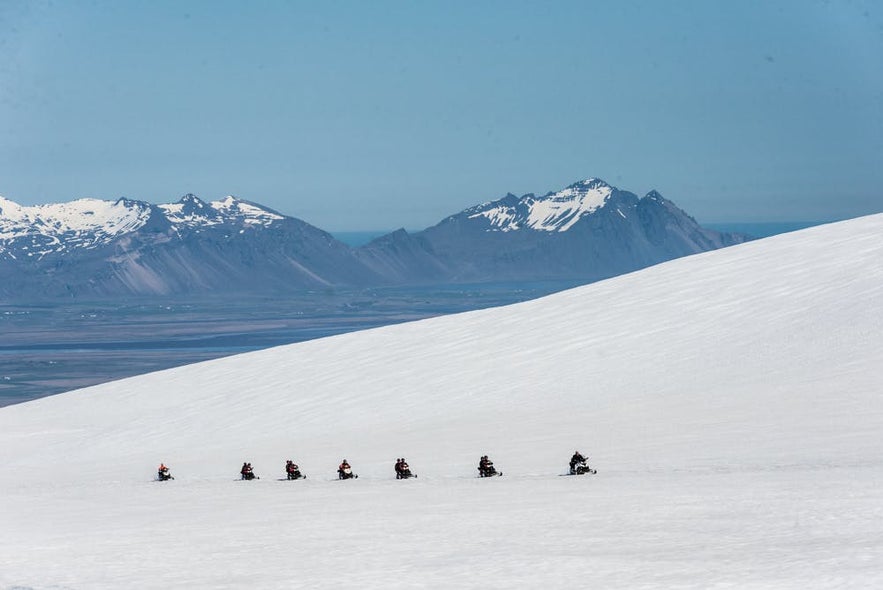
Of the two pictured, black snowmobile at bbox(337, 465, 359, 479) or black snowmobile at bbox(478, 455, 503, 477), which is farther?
black snowmobile at bbox(337, 465, 359, 479)

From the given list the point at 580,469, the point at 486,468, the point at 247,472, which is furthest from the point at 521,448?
the point at 247,472

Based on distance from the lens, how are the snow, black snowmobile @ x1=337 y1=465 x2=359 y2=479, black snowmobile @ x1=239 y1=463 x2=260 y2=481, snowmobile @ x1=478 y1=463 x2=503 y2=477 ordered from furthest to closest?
black snowmobile @ x1=239 y1=463 x2=260 y2=481 → black snowmobile @ x1=337 y1=465 x2=359 y2=479 → snowmobile @ x1=478 y1=463 x2=503 y2=477 → the snow

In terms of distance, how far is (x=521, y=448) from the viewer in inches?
1070

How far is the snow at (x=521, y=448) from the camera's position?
587 inches

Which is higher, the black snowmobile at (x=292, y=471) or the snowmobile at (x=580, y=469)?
the black snowmobile at (x=292, y=471)

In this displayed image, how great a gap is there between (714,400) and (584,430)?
3431 millimetres

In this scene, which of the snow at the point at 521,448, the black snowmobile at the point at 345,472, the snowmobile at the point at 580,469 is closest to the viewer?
the snow at the point at 521,448

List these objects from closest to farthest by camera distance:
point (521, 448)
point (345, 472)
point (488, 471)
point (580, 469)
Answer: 1. point (580, 469)
2. point (488, 471)
3. point (345, 472)
4. point (521, 448)

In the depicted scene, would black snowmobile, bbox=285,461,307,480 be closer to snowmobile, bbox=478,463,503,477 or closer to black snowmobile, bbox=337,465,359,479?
black snowmobile, bbox=337,465,359,479

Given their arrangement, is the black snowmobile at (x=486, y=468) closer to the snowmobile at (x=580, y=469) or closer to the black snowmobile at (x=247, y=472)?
the snowmobile at (x=580, y=469)

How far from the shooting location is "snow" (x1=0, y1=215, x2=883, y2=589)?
14920mm

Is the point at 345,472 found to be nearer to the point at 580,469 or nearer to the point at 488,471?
the point at 488,471

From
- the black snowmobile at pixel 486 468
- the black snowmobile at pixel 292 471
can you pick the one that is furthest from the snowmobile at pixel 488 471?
the black snowmobile at pixel 292 471

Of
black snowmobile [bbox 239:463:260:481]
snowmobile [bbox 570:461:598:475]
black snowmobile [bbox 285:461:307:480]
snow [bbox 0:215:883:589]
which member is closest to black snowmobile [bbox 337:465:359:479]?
snow [bbox 0:215:883:589]
